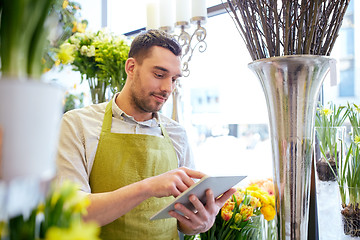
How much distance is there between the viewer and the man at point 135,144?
50.9 inches

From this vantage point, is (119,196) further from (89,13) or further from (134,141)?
(89,13)

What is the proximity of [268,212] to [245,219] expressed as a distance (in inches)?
3.9

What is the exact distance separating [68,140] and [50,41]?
0.98 metres

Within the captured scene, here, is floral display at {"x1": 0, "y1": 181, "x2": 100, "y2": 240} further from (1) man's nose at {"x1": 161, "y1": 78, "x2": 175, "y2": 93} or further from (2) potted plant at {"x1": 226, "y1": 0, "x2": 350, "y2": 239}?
(1) man's nose at {"x1": 161, "y1": 78, "x2": 175, "y2": 93}

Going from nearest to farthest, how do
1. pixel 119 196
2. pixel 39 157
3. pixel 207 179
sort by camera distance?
1. pixel 39 157
2. pixel 207 179
3. pixel 119 196

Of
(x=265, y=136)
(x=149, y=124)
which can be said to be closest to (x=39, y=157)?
(x=149, y=124)

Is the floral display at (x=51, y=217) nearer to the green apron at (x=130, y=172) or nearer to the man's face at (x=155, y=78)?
the green apron at (x=130, y=172)

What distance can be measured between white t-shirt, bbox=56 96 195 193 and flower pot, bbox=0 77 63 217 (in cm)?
85

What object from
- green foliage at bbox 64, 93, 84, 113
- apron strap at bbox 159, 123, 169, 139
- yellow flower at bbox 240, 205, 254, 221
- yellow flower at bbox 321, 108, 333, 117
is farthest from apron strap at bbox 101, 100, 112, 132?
green foliage at bbox 64, 93, 84, 113

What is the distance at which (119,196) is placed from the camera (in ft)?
3.44

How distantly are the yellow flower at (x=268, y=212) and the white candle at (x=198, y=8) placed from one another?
103 cm

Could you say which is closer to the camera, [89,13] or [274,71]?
[274,71]

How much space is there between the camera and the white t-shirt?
1248 mm

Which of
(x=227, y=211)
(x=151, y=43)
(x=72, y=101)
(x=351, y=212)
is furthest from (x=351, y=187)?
(x=72, y=101)
